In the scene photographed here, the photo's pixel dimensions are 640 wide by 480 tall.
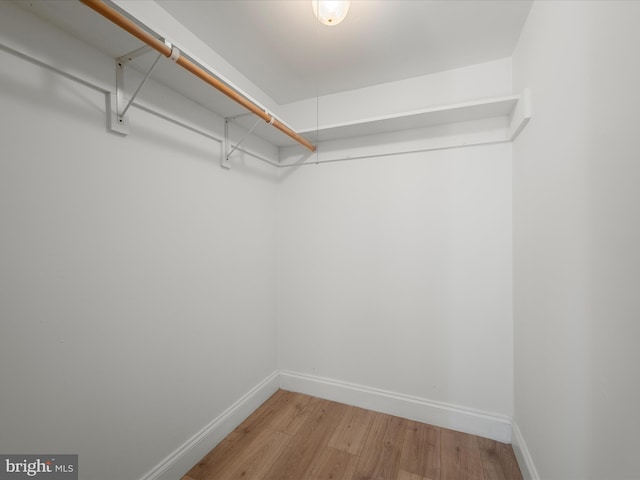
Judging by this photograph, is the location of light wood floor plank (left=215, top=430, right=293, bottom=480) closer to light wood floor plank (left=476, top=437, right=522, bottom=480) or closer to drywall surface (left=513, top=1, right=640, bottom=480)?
light wood floor plank (left=476, top=437, right=522, bottom=480)

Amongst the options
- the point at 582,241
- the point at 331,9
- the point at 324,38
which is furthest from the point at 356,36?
the point at 582,241

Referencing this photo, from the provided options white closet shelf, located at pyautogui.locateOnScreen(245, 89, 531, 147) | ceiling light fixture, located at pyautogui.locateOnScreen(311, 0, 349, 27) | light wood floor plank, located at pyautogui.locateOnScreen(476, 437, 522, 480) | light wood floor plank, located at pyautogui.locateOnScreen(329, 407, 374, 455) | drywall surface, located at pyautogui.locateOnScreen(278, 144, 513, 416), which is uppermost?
ceiling light fixture, located at pyautogui.locateOnScreen(311, 0, 349, 27)

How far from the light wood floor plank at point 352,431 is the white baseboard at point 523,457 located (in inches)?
34.3

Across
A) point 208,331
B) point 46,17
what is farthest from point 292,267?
point 46,17

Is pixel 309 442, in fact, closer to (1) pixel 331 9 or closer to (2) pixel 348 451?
(2) pixel 348 451

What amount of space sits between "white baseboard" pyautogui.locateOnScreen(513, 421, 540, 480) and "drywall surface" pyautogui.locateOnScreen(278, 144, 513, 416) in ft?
0.49

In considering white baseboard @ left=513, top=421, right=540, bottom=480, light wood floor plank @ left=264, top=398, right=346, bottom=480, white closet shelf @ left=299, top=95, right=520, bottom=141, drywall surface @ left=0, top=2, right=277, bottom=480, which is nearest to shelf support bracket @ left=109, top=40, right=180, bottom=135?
drywall surface @ left=0, top=2, right=277, bottom=480

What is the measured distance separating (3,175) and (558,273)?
2.08m

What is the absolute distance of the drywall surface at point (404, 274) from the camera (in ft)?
5.73

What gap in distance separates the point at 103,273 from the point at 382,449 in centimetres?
186

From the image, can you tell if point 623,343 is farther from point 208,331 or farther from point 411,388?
point 208,331

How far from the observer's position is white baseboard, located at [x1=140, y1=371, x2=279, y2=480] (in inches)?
53.6

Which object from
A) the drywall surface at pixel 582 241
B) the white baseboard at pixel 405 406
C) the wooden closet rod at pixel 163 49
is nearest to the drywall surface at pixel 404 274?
the white baseboard at pixel 405 406

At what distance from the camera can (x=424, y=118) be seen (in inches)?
69.4
